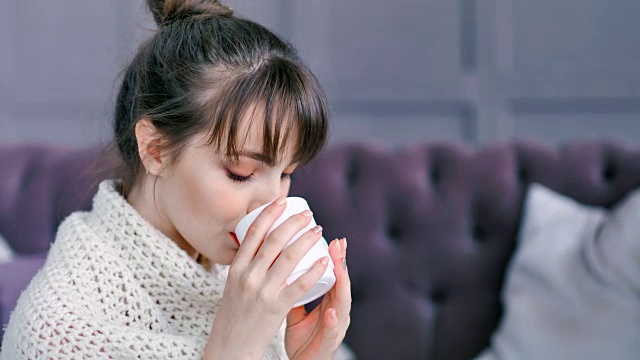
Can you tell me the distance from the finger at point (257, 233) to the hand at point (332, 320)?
122 mm

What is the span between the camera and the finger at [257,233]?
0.94 metres

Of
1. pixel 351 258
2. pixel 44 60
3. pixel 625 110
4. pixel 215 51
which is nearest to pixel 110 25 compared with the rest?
pixel 44 60

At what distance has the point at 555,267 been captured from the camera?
165 cm

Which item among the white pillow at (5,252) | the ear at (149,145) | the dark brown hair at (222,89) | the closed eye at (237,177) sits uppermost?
the dark brown hair at (222,89)

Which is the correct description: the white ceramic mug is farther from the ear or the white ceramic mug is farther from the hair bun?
the hair bun

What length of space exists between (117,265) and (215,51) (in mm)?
312

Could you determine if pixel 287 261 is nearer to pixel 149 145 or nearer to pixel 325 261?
pixel 325 261

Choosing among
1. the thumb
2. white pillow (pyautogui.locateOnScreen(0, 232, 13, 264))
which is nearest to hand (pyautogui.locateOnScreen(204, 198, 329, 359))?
the thumb

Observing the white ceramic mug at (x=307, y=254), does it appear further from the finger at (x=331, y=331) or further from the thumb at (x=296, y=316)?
the thumb at (x=296, y=316)

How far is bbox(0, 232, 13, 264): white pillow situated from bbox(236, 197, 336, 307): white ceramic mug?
2.47ft

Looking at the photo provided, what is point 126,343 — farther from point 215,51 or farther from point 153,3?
point 153,3

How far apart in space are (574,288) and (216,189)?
2.97ft

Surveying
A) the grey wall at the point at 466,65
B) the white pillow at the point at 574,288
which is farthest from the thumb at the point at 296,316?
the grey wall at the point at 466,65

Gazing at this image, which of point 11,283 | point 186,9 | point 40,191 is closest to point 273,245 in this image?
point 186,9
